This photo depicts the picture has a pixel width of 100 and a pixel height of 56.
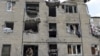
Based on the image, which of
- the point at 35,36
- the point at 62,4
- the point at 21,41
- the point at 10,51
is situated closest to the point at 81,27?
the point at 62,4

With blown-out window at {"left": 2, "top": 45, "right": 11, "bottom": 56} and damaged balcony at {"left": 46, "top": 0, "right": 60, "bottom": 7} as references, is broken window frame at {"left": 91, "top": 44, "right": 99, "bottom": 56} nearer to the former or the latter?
damaged balcony at {"left": 46, "top": 0, "right": 60, "bottom": 7}

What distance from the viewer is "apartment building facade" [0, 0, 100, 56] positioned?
24703mm

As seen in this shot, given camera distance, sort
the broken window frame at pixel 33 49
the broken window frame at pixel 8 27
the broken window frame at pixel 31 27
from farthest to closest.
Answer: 1. the broken window frame at pixel 31 27
2. the broken window frame at pixel 8 27
3. the broken window frame at pixel 33 49

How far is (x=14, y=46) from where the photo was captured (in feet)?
79.9

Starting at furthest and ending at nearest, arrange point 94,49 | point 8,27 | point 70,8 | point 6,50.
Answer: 1. point 70,8
2. point 8,27
3. point 94,49
4. point 6,50

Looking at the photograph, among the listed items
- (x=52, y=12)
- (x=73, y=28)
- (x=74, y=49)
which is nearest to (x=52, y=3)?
(x=52, y=12)

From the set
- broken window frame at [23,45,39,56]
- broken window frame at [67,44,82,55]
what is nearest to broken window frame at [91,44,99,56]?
broken window frame at [67,44,82,55]

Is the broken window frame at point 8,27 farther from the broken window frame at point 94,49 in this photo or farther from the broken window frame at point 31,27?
the broken window frame at point 94,49

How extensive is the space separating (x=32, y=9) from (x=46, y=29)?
152 inches

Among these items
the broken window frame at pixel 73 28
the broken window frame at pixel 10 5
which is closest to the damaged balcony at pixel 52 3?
the broken window frame at pixel 73 28

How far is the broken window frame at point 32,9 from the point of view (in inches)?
1051

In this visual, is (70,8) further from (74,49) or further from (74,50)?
(74,50)

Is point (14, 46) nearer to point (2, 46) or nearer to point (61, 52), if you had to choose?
point (2, 46)

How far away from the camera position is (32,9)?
89.6ft
